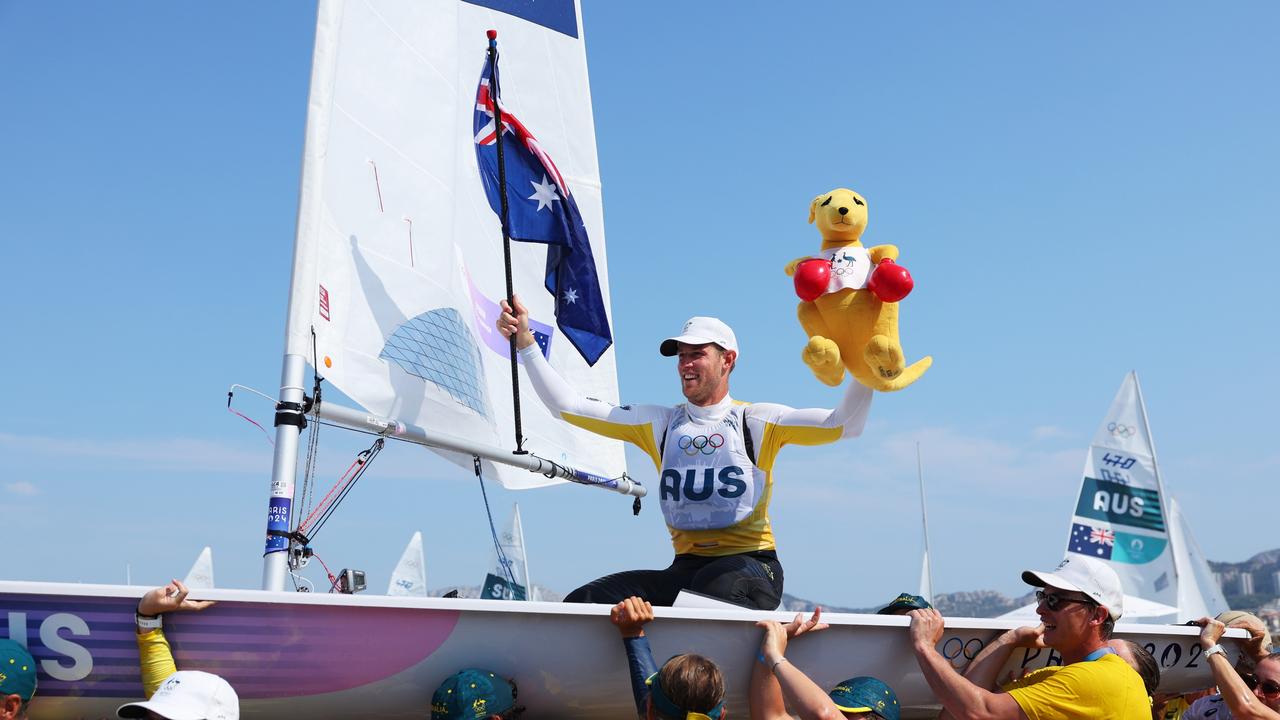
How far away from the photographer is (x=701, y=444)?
17.7 ft

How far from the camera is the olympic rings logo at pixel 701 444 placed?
211 inches

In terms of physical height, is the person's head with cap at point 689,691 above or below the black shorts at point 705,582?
below

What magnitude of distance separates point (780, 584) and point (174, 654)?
2.69 meters

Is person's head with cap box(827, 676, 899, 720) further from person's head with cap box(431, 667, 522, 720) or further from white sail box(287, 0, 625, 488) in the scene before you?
white sail box(287, 0, 625, 488)

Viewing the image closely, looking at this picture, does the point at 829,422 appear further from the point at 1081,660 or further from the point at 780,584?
the point at 1081,660

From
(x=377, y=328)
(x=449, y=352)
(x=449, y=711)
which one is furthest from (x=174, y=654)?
(x=449, y=352)

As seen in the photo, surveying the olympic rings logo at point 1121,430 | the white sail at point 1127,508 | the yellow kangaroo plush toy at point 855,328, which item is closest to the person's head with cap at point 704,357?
the yellow kangaroo plush toy at point 855,328

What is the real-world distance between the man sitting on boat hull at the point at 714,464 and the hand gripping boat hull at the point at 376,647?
86 centimetres

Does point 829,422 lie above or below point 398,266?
below

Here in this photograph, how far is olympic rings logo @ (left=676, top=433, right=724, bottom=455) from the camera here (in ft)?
17.6

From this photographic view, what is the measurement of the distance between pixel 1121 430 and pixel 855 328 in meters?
22.5

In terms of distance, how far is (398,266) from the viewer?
23.2 feet

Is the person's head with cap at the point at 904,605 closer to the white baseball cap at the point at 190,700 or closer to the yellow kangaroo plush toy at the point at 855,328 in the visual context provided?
the yellow kangaroo plush toy at the point at 855,328

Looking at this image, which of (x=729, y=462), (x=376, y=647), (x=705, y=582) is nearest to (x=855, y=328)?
(x=729, y=462)
